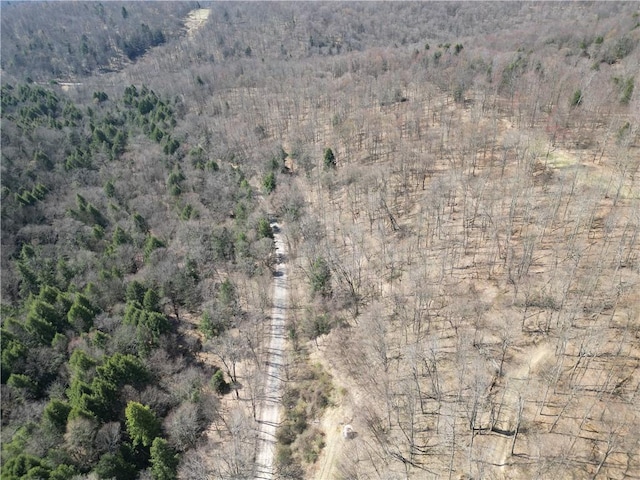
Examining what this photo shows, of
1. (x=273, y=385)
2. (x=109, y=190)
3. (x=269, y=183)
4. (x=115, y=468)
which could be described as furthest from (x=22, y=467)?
(x=109, y=190)

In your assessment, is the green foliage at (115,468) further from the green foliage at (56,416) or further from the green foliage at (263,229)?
the green foliage at (263,229)

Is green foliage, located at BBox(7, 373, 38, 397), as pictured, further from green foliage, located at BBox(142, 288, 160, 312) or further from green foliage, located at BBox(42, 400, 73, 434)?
green foliage, located at BBox(142, 288, 160, 312)

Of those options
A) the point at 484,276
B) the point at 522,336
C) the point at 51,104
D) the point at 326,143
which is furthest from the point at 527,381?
the point at 51,104

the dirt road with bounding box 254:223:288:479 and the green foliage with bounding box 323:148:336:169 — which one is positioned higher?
the green foliage with bounding box 323:148:336:169

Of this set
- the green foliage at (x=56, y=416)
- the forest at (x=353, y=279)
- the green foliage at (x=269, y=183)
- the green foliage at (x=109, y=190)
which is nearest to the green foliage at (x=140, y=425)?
the forest at (x=353, y=279)

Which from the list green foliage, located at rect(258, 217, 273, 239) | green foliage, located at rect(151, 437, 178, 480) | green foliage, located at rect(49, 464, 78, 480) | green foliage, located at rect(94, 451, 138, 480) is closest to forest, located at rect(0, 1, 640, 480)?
green foliage, located at rect(94, 451, 138, 480)

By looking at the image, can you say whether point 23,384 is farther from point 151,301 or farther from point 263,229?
point 263,229
